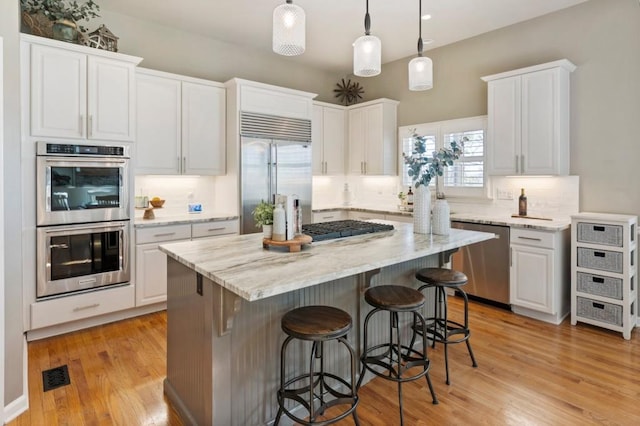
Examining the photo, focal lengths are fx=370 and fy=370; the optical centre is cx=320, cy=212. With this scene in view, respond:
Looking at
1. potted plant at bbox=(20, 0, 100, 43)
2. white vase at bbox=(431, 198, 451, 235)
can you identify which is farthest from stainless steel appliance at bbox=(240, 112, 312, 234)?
white vase at bbox=(431, 198, 451, 235)

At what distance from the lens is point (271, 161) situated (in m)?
4.52

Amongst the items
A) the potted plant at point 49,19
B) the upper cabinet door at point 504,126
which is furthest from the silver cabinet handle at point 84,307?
the upper cabinet door at point 504,126

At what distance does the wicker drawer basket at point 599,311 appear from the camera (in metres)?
3.21

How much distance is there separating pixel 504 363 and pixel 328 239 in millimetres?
1661

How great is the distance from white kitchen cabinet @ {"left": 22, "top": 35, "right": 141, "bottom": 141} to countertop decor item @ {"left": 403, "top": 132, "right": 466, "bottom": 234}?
8.71 feet

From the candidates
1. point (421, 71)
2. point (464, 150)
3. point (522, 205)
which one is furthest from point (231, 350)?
point (464, 150)

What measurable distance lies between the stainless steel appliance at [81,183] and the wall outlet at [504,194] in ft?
13.3

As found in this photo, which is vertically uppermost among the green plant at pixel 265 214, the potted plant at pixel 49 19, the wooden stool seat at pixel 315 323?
the potted plant at pixel 49 19

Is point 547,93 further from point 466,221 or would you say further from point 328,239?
point 328,239

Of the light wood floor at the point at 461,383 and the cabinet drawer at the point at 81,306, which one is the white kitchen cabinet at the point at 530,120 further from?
the cabinet drawer at the point at 81,306

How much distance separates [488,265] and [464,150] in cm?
152

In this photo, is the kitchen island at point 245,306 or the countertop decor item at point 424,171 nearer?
the kitchen island at point 245,306

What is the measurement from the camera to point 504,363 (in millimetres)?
2768

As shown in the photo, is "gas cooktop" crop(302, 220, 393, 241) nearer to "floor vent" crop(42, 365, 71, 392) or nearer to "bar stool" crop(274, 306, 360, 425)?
"bar stool" crop(274, 306, 360, 425)
